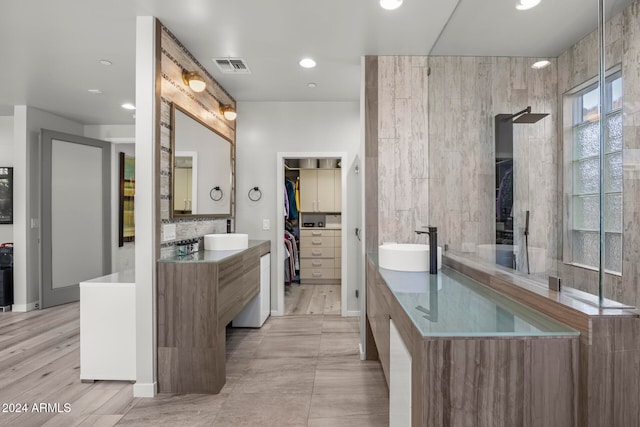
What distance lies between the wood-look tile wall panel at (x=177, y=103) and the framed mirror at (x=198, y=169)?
57 millimetres

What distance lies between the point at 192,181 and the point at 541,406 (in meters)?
2.79

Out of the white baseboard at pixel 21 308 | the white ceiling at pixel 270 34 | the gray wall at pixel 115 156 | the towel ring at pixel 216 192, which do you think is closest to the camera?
the white ceiling at pixel 270 34

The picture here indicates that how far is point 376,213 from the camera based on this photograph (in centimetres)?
296

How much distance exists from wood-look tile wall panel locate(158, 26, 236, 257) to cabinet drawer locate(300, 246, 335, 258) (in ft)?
8.89

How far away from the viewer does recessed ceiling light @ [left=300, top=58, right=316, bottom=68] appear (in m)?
3.01

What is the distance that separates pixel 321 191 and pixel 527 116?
16.0ft

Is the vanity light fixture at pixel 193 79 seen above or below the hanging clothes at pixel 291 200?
above

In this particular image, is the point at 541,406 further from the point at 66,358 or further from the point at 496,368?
the point at 66,358

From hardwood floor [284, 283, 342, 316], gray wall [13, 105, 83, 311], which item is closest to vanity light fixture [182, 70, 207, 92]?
hardwood floor [284, 283, 342, 316]

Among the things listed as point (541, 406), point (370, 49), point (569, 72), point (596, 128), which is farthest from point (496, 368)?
point (370, 49)

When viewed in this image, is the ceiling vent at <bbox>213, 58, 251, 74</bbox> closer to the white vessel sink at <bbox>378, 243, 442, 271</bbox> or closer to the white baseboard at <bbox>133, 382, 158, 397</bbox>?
the white vessel sink at <bbox>378, 243, 442, 271</bbox>

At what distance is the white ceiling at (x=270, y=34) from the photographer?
1686 mm

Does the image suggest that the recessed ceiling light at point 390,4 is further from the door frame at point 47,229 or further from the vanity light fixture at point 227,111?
the door frame at point 47,229

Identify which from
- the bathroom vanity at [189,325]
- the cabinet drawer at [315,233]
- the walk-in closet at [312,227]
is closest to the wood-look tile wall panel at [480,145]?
the bathroom vanity at [189,325]
